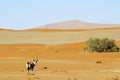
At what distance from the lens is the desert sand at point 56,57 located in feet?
87.7

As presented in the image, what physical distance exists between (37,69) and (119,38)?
47179 mm

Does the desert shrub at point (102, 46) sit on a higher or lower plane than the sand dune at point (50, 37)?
lower

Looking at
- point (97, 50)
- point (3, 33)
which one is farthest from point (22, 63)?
point (3, 33)

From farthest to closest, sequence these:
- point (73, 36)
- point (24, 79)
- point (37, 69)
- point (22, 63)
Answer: point (73, 36)
point (22, 63)
point (37, 69)
point (24, 79)

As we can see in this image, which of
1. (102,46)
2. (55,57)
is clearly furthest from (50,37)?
(55,57)

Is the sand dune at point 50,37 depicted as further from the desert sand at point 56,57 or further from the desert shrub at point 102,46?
the desert shrub at point 102,46

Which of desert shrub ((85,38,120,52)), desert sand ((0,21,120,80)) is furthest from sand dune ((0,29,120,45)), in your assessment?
desert shrub ((85,38,120,52))

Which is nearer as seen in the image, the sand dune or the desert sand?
the desert sand

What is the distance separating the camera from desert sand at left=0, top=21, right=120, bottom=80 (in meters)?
26.7

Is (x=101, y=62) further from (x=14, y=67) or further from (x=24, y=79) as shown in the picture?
(x=24, y=79)

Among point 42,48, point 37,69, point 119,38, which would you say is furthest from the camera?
point 119,38

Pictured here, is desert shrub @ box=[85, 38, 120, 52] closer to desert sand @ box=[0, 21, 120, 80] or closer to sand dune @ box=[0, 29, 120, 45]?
desert sand @ box=[0, 21, 120, 80]

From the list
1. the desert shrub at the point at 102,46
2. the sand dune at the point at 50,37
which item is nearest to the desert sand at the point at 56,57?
the sand dune at the point at 50,37

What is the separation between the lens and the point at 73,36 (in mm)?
84438
